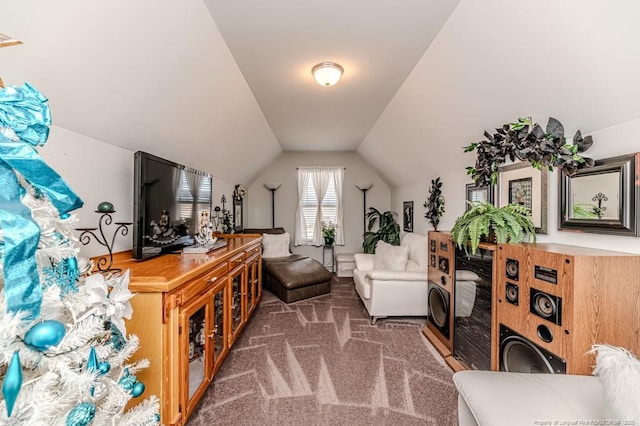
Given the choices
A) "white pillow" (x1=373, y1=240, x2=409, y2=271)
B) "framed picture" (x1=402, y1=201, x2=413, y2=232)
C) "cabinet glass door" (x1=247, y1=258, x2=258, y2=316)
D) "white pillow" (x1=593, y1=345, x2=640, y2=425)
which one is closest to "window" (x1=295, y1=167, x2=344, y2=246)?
"framed picture" (x1=402, y1=201, x2=413, y2=232)

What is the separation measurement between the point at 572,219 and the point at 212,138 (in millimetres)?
3219

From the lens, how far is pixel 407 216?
188 inches

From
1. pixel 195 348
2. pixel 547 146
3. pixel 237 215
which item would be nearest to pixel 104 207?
pixel 195 348

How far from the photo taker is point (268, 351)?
8.20ft

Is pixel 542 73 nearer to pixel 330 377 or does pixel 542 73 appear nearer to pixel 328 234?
pixel 330 377

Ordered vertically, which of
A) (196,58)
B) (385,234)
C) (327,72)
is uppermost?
(327,72)

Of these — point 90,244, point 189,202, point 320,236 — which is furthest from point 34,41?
point 320,236

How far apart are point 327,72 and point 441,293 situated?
2.29 metres

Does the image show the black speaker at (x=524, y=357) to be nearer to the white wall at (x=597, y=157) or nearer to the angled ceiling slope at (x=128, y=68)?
the white wall at (x=597, y=157)

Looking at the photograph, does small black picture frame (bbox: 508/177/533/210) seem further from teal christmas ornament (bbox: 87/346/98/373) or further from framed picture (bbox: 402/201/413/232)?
teal christmas ornament (bbox: 87/346/98/373)

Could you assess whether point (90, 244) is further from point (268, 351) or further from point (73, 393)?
point (268, 351)

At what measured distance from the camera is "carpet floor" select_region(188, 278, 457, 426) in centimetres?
174

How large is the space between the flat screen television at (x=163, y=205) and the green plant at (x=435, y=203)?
9.63ft

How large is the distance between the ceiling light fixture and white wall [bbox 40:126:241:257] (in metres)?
1.68
